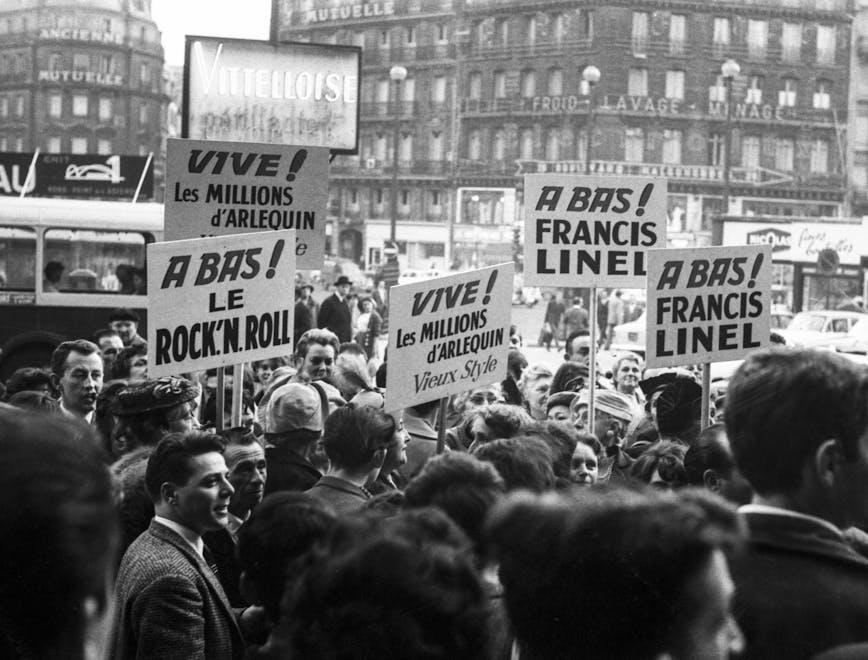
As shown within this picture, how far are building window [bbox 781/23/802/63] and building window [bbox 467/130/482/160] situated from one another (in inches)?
612

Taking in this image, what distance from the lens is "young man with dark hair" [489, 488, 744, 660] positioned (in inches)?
75.6

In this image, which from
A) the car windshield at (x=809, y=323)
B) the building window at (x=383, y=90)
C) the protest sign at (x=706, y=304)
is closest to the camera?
the protest sign at (x=706, y=304)

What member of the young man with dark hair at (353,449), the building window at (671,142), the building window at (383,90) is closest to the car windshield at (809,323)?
the young man with dark hair at (353,449)

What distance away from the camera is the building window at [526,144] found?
67.8 meters

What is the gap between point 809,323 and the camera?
28.4 m

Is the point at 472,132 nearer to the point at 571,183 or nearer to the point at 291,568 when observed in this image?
the point at 571,183

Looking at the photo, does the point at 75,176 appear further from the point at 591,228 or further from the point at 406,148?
the point at 406,148

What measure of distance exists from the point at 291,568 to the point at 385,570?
443 millimetres

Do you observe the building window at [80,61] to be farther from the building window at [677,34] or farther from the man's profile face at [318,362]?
the man's profile face at [318,362]

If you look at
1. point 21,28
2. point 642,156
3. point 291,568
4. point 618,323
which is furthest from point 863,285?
point 21,28

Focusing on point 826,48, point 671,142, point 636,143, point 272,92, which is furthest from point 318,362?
point 826,48

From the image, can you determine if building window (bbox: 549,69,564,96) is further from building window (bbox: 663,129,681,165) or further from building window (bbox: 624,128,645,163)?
building window (bbox: 663,129,681,165)

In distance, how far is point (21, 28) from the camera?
91.2 meters

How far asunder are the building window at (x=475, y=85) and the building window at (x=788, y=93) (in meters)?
14.9
